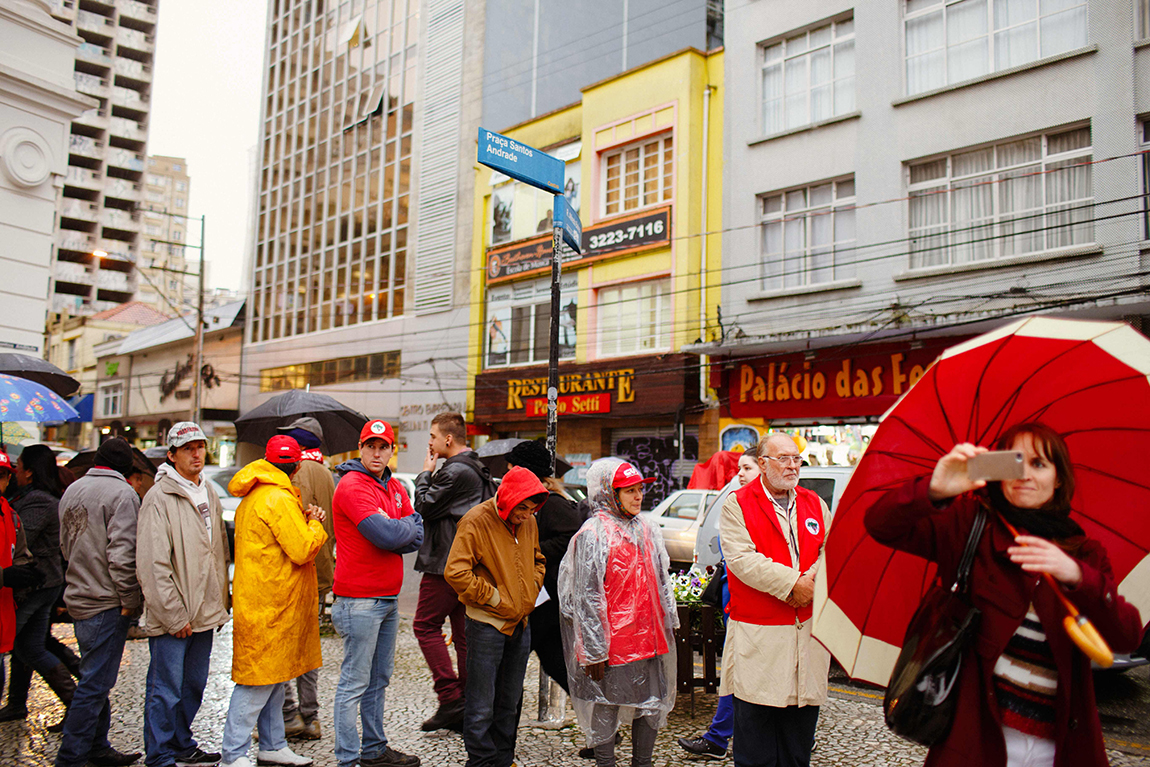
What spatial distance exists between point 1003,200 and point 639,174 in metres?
8.98

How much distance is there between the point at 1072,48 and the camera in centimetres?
1422

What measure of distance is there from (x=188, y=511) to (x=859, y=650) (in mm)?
3838

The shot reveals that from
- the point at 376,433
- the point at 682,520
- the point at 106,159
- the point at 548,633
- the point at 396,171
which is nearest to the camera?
the point at 376,433

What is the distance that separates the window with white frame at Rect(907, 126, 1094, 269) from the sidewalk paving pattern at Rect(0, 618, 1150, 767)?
1127 centimetres

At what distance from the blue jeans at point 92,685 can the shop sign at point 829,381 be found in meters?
13.8

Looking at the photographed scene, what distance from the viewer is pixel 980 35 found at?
15.3 m

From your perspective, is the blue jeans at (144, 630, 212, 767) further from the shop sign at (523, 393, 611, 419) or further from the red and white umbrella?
the shop sign at (523, 393, 611, 419)

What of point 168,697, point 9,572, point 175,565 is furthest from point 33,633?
point 175,565

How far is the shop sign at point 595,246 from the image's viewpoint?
2005 cm

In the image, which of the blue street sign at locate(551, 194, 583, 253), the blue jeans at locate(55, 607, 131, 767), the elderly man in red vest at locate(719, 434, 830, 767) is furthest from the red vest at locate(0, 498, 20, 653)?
the blue street sign at locate(551, 194, 583, 253)

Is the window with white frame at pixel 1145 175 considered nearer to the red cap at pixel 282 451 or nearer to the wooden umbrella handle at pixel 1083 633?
the wooden umbrella handle at pixel 1083 633

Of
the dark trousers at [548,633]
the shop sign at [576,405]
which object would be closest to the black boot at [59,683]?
the dark trousers at [548,633]

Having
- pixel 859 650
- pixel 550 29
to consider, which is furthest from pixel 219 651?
pixel 550 29

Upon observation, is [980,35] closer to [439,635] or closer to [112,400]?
[439,635]
